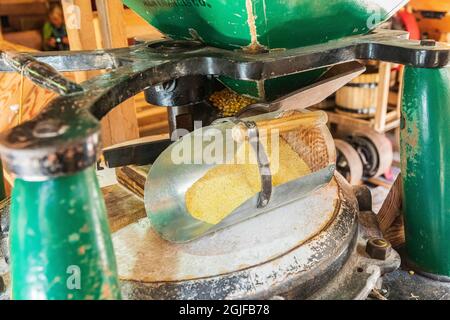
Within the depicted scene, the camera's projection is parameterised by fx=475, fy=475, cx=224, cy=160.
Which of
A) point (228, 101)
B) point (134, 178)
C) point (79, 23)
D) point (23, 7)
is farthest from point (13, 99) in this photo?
point (23, 7)

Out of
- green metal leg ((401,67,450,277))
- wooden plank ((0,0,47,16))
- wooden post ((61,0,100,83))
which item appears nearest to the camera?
green metal leg ((401,67,450,277))

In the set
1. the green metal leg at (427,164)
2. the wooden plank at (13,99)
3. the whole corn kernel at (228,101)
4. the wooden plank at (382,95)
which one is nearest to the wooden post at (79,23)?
the wooden plank at (13,99)

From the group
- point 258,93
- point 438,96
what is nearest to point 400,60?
point 438,96

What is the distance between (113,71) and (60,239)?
0.38 meters

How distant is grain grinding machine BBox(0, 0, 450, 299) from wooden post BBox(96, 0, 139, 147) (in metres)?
0.88

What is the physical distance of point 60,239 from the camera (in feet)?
2.05

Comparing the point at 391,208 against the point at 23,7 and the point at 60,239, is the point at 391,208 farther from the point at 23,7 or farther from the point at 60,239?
the point at 23,7

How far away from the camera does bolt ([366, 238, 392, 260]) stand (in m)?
1.04

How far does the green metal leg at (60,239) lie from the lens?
2.02 ft

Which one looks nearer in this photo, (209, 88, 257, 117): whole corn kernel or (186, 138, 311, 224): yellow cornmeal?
(186, 138, 311, 224): yellow cornmeal

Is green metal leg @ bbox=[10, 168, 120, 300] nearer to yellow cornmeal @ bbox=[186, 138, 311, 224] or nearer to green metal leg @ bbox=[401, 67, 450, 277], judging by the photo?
yellow cornmeal @ bbox=[186, 138, 311, 224]

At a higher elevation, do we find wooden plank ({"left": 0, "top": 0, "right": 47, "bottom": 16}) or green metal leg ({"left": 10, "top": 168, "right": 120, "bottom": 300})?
wooden plank ({"left": 0, "top": 0, "right": 47, "bottom": 16})

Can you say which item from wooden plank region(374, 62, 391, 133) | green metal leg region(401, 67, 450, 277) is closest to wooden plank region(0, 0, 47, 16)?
wooden plank region(374, 62, 391, 133)

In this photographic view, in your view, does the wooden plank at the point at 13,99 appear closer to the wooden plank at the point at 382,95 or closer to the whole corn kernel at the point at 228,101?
the whole corn kernel at the point at 228,101
